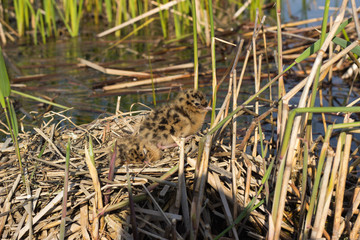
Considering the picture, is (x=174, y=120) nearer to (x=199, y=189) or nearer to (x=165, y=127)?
(x=165, y=127)

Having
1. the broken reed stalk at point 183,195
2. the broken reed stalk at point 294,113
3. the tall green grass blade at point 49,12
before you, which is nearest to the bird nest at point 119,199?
the broken reed stalk at point 183,195

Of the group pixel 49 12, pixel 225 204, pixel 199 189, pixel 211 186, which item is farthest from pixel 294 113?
pixel 49 12

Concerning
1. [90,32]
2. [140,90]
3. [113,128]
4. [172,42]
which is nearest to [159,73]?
[140,90]

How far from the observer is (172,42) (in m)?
10.1

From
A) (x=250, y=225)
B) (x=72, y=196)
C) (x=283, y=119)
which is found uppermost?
(x=283, y=119)

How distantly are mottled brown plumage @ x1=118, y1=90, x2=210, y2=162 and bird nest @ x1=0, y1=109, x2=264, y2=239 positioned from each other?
13cm

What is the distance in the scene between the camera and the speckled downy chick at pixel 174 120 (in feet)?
14.5

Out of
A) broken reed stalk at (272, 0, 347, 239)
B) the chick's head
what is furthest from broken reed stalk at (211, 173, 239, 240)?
the chick's head

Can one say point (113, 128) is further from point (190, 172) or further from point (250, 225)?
point (250, 225)

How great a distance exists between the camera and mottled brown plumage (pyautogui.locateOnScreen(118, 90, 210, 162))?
4188mm

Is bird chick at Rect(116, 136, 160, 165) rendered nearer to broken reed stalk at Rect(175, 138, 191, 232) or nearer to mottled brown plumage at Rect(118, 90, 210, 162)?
mottled brown plumage at Rect(118, 90, 210, 162)

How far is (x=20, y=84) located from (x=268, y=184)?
555 centimetres

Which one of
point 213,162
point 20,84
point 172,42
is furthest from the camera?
point 172,42

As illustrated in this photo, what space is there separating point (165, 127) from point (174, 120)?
123mm
